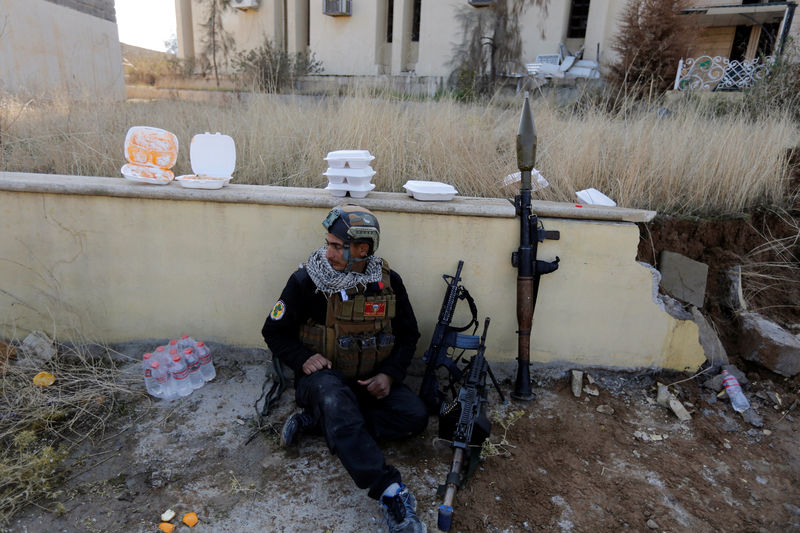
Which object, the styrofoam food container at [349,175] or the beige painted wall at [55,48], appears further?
the beige painted wall at [55,48]

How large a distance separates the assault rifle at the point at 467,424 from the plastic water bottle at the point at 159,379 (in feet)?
5.89

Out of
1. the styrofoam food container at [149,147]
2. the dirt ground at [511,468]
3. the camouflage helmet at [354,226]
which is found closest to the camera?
the dirt ground at [511,468]

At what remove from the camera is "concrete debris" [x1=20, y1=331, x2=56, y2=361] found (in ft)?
10.9

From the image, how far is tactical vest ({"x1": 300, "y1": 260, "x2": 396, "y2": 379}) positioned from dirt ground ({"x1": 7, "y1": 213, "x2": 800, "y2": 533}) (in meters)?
0.50

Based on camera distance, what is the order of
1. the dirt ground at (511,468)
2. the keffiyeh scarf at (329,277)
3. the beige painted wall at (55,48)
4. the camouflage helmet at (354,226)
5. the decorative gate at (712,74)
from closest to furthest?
the dirt ground at (511,468) → the camouflage helmet at (354,226) → the keffiyeh scarf at (329,277) → the beige painted wall at (55,48) → the decorative gate at (712,74)

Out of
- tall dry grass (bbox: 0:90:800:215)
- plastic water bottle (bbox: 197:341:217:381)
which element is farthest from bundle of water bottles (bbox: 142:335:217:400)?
tall dry grass (bbox: 0:90:800:215)

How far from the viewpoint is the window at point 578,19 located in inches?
542

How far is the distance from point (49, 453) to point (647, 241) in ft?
13.4

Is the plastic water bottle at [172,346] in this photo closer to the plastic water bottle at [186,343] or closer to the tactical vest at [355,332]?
the plastic water bottle at [186,343]

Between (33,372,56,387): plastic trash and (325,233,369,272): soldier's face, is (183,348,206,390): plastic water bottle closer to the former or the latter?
(33,372,56,387): plastic trash

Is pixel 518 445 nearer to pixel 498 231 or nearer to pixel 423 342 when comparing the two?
pixel 423 342

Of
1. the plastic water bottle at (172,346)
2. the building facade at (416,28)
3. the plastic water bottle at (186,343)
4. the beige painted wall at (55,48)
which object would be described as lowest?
the plastic water bottle at (186,343)

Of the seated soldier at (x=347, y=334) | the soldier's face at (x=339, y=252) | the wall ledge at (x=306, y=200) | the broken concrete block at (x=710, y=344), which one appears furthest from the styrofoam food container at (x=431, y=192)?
the broken concrete block at (x=710, y=344)

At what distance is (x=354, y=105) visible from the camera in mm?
5219
